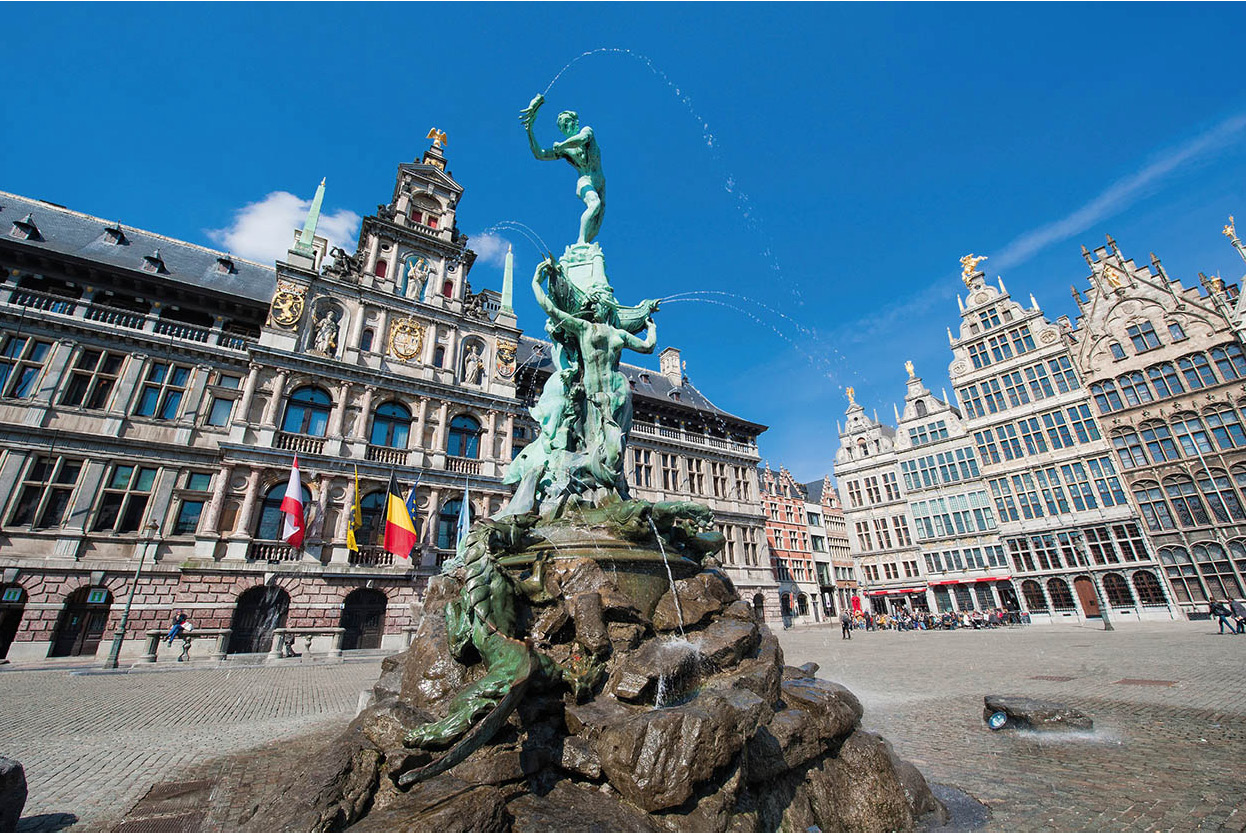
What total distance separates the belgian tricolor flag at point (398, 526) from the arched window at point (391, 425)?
426 centimetres

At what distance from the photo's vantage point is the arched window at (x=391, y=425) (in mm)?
24000

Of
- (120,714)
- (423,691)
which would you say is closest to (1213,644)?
(423,691)

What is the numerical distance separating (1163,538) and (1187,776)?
117 ft

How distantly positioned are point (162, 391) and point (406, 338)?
32.6 feet

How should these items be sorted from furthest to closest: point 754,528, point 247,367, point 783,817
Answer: point 754,528 → point 247,367 → point 783,817

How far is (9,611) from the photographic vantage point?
55.4 feet

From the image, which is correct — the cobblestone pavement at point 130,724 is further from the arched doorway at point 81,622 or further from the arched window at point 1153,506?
the arched window at point 1153,506

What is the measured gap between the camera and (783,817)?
13.2 ft

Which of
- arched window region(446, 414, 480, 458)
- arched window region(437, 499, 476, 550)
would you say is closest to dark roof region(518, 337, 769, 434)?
arched window region(446, 414, 480, 458)

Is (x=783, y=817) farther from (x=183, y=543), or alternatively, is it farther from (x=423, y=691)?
(x=183, y=543)

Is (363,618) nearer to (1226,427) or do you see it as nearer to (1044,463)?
(1044,463)

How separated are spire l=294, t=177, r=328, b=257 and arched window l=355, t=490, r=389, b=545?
41.0 feet

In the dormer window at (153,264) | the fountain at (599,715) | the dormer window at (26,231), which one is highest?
the dormer window at (26,231)

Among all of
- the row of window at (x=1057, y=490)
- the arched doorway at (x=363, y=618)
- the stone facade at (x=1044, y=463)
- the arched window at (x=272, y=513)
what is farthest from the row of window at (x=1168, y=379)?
the arched window at (x=272, y=513)
